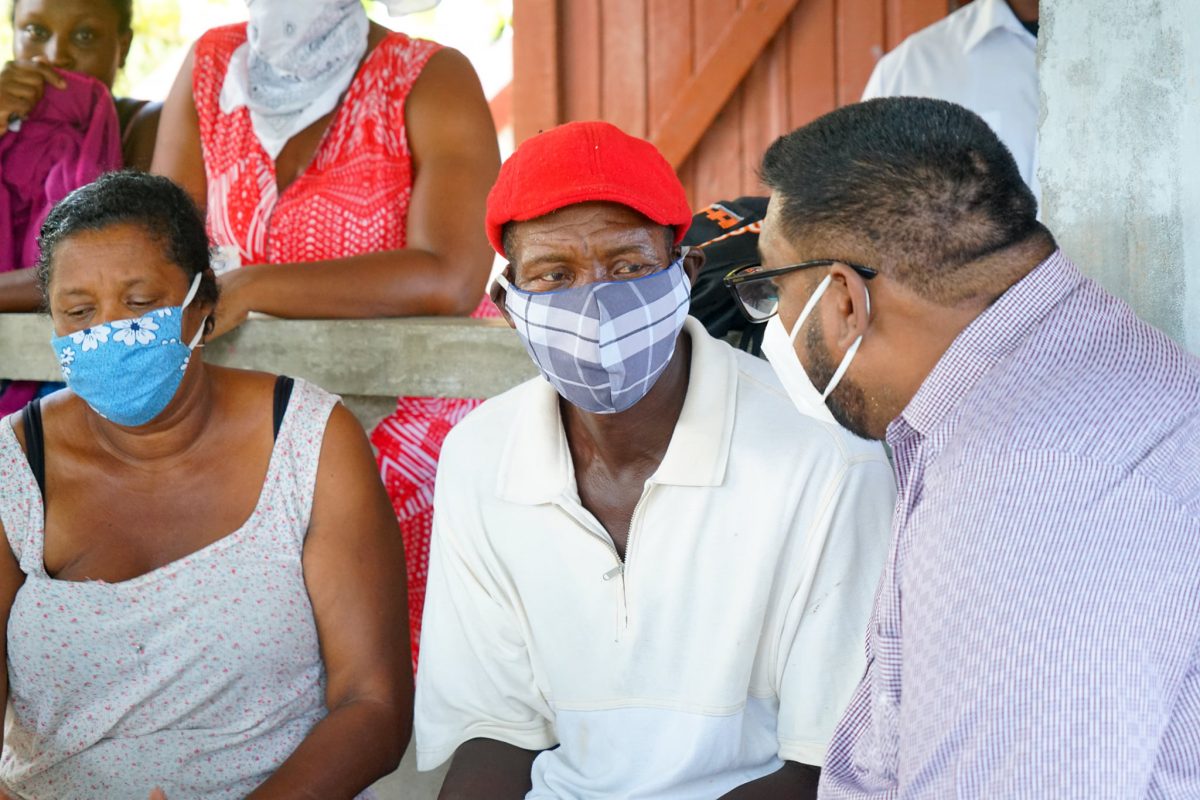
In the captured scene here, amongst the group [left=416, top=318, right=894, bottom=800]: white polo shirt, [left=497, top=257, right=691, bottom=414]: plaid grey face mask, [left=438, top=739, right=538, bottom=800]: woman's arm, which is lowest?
[left=438, top=739, right=538, bottom=800]: woman's arm

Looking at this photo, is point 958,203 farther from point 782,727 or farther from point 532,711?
point 532,711

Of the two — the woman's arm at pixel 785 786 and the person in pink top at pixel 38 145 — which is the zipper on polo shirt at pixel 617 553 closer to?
the woman's arm at pixel 785 786

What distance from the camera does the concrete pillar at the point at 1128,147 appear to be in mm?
1976

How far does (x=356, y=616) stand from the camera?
2414 millimetres

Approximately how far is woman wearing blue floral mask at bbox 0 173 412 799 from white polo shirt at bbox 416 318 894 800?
0.84 feet

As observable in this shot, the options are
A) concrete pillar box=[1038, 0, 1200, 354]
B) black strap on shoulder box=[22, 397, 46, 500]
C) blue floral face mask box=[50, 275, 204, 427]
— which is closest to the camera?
concrete pillar box=[1038, 0, 1200, 354]

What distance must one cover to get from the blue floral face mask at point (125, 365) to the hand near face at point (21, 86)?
4.20ft

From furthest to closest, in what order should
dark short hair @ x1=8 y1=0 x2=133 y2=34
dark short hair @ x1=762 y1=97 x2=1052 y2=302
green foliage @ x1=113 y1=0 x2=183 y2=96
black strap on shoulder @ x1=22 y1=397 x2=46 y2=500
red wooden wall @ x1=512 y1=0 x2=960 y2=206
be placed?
green foliage @ x1=113 y1=0 x2=183 y2=96, red wooden wall @ x1=512 y1=0 x2=960 y2=206, dark short hair @ x1=8 y1=0 x2=133 y2=34, black strap on shoulder @ x1=22 y1=397 x2=46 y2=500, dark short hair @ x1=762 y1=97 x2=1052 y2=302

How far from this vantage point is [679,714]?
2082 millimetres

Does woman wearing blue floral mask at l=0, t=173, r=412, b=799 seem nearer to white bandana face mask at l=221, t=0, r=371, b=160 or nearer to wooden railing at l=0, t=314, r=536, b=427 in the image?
wooden railing at l=0, t=314, r=536, b=427

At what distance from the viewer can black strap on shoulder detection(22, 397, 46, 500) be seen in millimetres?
2479

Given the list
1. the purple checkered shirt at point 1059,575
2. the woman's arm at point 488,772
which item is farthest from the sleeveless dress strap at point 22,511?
the purple checkered shirt at point 1059,575

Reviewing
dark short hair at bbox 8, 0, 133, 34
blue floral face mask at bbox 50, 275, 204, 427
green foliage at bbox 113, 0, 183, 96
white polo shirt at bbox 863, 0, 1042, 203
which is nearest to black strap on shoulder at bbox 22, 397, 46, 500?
A: blue floral face mask at bbox 50, 275, 204, 427

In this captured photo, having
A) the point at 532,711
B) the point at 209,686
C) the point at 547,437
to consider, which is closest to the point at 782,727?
the point at 532,711
